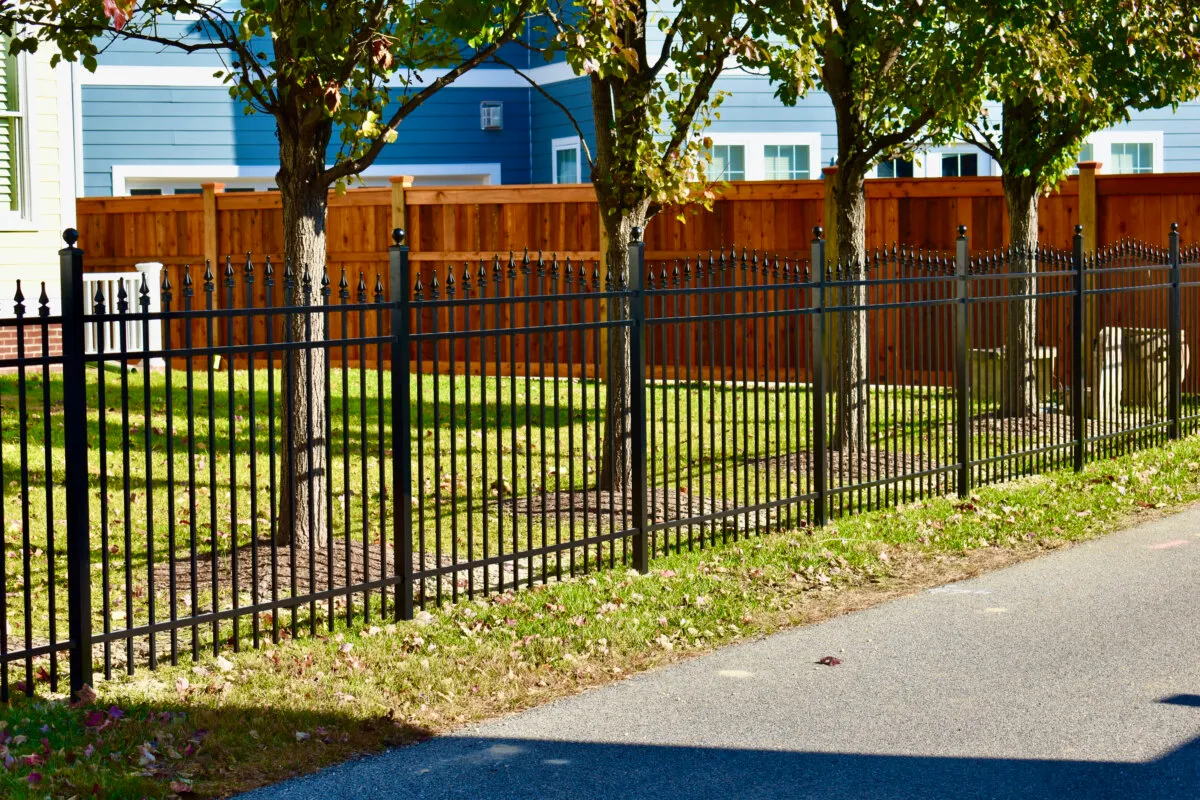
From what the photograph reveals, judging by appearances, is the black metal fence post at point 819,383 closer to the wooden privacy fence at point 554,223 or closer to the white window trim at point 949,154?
the wooden privacy fence at point 554,223

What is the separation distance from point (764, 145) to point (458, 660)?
15676 mm

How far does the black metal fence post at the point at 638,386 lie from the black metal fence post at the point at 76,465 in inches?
131

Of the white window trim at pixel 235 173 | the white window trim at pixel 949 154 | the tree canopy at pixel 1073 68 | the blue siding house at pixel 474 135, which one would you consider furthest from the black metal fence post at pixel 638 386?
the white window trim at pixel 235 173

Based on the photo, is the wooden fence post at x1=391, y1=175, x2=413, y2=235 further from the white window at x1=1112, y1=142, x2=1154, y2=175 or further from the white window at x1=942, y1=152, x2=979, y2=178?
the white window at x1=1112, y1=142, x2=1154, y2=175

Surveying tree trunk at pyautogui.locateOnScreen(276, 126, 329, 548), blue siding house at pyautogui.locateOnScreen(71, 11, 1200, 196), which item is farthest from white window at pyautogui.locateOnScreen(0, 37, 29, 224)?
tree trunk at pyautogui.locateOnScreen(276, 126, 329, 548)

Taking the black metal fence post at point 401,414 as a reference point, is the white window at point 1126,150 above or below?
above

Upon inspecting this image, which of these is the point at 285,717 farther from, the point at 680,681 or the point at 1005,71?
the point at 1005,71

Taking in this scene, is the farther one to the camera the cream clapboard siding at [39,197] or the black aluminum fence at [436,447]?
the cream clapboard siding at [39,197]

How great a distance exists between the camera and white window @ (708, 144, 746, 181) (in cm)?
2180

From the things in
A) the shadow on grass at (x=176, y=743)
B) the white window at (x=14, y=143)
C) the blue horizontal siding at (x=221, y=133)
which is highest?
the blue horizontal siding at (x=221, y=133)

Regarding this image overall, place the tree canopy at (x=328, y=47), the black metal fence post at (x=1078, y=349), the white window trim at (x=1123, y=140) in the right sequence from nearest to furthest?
the tree canopy at (x=328, y=47), the black metal fence post at (x=1078, y=349), the white window trim at (x=1123, y=140)

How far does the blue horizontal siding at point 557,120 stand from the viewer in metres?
21.6

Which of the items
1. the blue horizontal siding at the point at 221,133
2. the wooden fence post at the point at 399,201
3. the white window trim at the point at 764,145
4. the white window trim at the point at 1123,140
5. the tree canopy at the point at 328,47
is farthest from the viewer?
the blue horizontal siding at the point at 221,133

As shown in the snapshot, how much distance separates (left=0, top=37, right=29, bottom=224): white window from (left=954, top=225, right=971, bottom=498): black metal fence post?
405 inches
